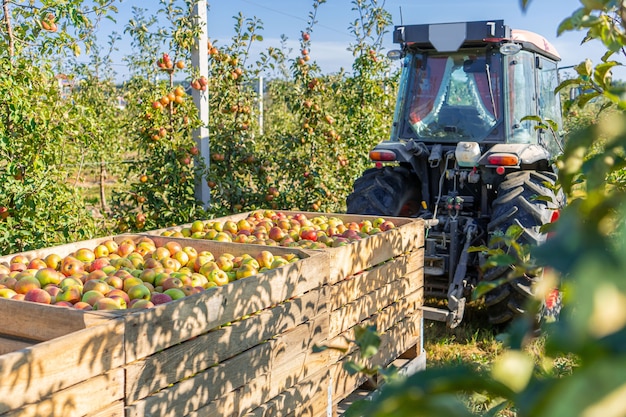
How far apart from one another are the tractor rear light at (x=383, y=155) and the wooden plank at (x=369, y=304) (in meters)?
1.33

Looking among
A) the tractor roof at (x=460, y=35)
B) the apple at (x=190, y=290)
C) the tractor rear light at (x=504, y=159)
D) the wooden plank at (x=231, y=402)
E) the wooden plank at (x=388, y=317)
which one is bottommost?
the wooden plank at (x=388, y=317)

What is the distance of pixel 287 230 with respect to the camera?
167 inches

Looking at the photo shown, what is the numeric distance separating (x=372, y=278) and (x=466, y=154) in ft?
5.84

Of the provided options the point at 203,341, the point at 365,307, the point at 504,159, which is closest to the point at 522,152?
the point at 504,159

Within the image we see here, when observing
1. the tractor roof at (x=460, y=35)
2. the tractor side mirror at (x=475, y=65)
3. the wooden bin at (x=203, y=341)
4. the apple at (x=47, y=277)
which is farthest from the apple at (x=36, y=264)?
the tractor side mirror at (x=475, y=65)

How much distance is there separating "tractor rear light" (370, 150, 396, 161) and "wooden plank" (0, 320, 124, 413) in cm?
357

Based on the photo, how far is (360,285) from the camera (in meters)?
3.52

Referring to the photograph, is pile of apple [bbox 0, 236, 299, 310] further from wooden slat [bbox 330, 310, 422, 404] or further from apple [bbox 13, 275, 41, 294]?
wooden slat [bbox 330, 310, 422, 404]

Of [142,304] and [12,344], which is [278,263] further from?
[12,344]

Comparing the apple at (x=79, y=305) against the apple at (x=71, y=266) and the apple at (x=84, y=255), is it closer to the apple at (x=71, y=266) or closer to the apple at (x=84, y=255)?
the apple at (x=71, y=266)

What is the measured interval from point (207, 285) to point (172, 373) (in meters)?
0.69

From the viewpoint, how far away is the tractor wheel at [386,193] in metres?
5.43

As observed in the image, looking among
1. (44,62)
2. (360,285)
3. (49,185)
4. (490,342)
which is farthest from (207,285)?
(490,342)

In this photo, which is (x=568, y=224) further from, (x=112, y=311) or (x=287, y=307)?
(x=287, y=307)
